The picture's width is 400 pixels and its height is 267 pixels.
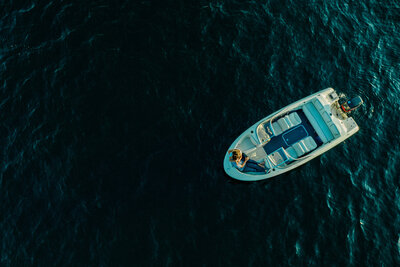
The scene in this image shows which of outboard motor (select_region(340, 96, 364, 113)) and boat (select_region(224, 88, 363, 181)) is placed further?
outboard motor (select_region(340, 96, 364, 113))

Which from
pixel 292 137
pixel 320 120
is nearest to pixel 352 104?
pixel 320 120

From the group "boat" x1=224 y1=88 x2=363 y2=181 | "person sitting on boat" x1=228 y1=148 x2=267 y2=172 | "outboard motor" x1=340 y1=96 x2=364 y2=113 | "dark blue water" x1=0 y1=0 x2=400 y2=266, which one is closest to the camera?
"dark blue water" x1=0 y1=0 x2=400 y2=266

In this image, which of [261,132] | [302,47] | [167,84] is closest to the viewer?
[261,132]

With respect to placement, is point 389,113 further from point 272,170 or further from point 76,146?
point 76,146

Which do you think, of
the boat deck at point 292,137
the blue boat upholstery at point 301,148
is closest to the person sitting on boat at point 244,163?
the boat deck at point 292,137

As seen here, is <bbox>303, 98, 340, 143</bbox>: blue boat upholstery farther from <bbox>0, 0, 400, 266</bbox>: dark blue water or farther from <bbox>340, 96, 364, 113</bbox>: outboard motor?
<bbox>340, 96, 364, 113</bbox>: outboard motor

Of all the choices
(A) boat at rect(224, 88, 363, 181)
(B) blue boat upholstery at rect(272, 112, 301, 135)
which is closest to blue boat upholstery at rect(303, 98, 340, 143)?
(A) boat at rect(224, 88, 363, 181)

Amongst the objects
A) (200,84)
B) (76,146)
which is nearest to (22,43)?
(76,146)
